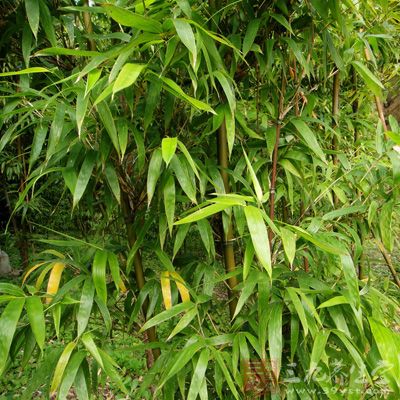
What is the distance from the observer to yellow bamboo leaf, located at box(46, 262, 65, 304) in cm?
81

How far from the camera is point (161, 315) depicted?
0.76 metres

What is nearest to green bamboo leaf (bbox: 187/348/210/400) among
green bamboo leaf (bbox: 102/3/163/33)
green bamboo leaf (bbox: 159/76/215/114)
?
green bamboo leaf (bbox: 159/76/215/114)

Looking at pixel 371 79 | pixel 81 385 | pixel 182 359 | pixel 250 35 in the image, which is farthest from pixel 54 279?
pixel 371 79

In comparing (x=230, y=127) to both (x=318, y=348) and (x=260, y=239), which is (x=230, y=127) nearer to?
(x=260, y=239)

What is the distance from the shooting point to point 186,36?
0.57m

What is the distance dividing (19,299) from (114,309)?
0.36 meters

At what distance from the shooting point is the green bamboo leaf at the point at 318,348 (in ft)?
2.23

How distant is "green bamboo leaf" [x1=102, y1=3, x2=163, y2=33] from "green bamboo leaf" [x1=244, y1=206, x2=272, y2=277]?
0.33 meters

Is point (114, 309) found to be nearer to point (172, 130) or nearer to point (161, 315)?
point (161, 315)

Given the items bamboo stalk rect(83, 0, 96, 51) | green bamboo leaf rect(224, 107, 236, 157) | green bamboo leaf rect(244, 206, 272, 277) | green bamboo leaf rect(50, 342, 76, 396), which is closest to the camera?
green bamboo leaf rect(244, 206, 272, 277)

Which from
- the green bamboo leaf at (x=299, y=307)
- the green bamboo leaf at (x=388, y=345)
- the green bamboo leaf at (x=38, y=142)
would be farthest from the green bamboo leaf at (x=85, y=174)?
the green bamboo leaf at (x=388, y=345)

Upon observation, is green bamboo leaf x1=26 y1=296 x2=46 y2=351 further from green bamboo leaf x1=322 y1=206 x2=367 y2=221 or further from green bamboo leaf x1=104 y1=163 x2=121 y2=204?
green bamboo leaf x1=322 y1=206 x2=367 y2=221

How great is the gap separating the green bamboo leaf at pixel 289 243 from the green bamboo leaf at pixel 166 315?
251 millimetres

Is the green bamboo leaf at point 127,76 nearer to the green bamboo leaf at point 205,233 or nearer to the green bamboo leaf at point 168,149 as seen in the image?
the green bamboo leaf at point 168,149
